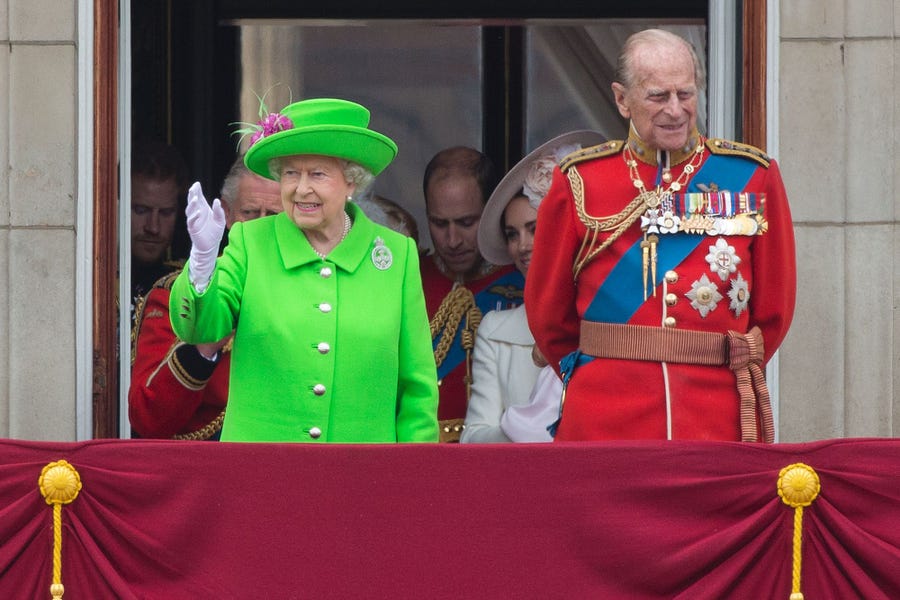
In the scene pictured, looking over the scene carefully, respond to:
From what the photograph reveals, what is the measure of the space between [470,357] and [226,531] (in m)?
2.02

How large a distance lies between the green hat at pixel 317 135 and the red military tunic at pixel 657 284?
489 mm

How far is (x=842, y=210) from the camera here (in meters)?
5.94

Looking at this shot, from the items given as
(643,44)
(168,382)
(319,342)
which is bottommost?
(168,382)

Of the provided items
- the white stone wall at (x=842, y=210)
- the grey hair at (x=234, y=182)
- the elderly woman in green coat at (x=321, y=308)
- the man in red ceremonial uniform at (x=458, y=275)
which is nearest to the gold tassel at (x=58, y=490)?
the elderly woman in green coat at (x=321, y=308)

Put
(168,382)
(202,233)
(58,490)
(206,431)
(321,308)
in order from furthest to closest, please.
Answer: (206,431) → (168,382) → (321,308) → (202,233) → (58,490)

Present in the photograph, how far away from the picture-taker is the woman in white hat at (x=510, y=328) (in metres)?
6.11

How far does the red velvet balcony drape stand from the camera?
178 inches

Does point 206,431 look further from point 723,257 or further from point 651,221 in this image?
point 723,257

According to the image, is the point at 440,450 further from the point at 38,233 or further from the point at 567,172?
the point at 38,233

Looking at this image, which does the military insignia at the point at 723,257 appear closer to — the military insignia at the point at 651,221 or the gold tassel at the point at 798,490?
the military insignia at the point at 651,221

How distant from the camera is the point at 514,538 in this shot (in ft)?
14.9

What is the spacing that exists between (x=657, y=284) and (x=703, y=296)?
0.38 ft

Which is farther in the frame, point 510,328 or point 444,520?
point 510,328

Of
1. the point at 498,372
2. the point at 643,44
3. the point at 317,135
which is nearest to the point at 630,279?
the point at 643,44
